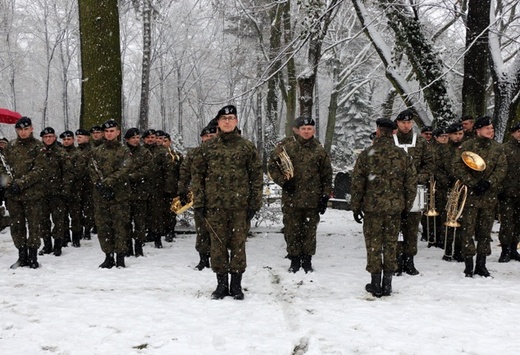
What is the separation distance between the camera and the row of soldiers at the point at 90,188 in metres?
6.65

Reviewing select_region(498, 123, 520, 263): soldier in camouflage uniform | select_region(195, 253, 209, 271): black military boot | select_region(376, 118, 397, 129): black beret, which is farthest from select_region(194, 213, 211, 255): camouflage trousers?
select_region(498, 123, 520, 263): soldier in camouflage uniform

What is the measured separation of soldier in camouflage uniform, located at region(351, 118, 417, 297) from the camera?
5402mm

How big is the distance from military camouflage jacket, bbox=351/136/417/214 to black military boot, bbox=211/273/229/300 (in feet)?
6.10

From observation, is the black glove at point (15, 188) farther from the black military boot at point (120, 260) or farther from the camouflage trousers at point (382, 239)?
the camouflage trousers at point (382, 239)

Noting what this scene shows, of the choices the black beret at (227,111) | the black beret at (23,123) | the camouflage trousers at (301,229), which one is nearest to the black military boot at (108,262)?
the black beret at (23,123)

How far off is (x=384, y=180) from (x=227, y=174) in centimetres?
191

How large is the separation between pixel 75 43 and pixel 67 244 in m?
25.9

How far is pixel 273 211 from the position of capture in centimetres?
1062

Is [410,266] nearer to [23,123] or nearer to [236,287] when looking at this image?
[236,287]

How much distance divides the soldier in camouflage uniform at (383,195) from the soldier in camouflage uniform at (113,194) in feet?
11.3

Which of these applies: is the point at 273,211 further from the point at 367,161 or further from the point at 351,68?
the point at 351,68

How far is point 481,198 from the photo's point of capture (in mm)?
6203

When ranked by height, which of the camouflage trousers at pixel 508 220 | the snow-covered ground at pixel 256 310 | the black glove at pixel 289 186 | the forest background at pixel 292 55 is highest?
the forest background at pixel 292 55

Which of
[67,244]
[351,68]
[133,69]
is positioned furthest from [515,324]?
[133,69]
